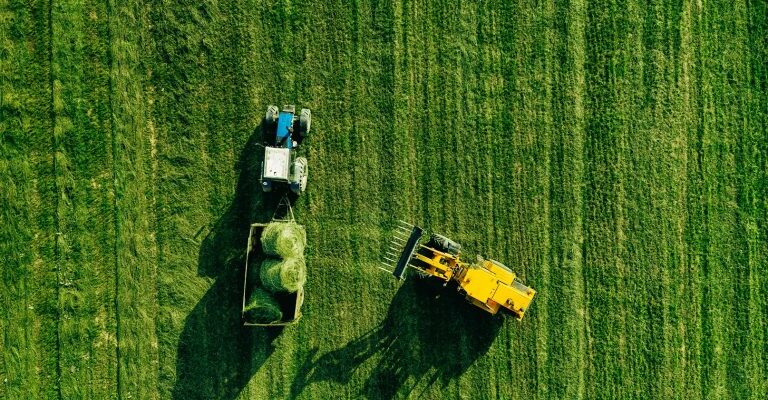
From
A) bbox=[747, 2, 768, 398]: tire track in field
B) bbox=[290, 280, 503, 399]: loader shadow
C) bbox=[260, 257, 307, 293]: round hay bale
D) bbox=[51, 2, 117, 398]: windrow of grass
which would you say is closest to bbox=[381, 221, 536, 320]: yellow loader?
bbox=[290, 280, 503, 399]: loader shadow

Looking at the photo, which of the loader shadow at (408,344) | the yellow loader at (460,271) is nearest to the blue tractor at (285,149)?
the yellow loader at (460,271)

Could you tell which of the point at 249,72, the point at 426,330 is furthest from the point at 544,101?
the point at 249,72

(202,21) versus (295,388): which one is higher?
(202,21)

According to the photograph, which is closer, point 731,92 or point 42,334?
point 42,334

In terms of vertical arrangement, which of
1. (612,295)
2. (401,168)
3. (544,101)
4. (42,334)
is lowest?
(42,334)

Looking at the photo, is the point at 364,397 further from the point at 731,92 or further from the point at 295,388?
the point at 731,92

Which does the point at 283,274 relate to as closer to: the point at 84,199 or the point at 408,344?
the point at 408,344

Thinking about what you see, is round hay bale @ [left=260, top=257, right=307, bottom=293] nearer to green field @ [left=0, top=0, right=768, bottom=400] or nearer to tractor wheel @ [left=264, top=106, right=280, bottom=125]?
green field @ [left=0, top=0, right=768, bottom=400]
